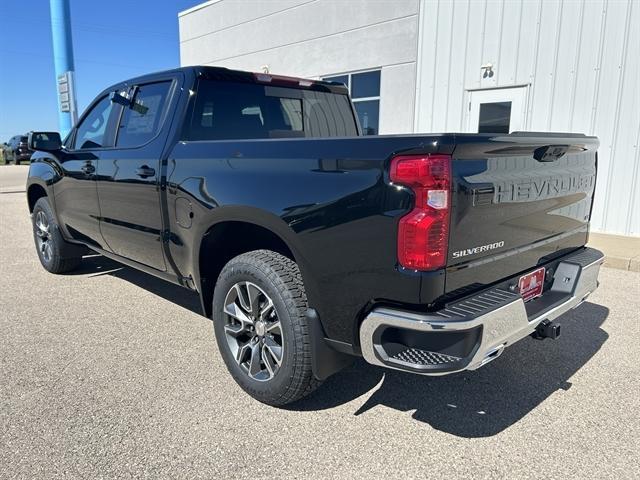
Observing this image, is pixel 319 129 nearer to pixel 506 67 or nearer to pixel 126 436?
pixel 126 436

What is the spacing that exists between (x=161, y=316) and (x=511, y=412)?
2900mm

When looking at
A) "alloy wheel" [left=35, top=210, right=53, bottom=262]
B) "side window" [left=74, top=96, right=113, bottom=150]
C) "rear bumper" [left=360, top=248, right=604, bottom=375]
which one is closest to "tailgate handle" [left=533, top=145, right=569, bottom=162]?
"rear bumper" [left=360, top=248, right=604, bottom=375]

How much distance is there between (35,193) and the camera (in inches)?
229

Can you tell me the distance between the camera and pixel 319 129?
4230 millimetres

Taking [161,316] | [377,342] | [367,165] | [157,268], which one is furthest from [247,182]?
[161,316]

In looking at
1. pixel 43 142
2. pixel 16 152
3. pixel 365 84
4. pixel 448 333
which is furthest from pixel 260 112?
pixel 16 152

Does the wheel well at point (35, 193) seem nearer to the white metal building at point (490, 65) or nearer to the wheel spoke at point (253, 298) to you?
the wheel spoke at point (253, 298)

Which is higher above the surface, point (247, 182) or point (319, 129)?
point (319, 129)

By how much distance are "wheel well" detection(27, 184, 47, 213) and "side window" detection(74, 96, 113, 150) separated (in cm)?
110

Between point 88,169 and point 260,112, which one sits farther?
point 88,169

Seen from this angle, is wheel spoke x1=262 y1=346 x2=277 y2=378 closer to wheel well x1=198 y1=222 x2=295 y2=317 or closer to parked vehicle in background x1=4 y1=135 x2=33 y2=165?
wheel well x1=198 y1=222 x2=295 y2=317

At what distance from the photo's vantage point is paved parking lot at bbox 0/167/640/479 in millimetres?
2348

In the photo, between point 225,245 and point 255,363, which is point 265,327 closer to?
point 255,363

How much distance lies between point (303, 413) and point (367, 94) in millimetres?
9078
